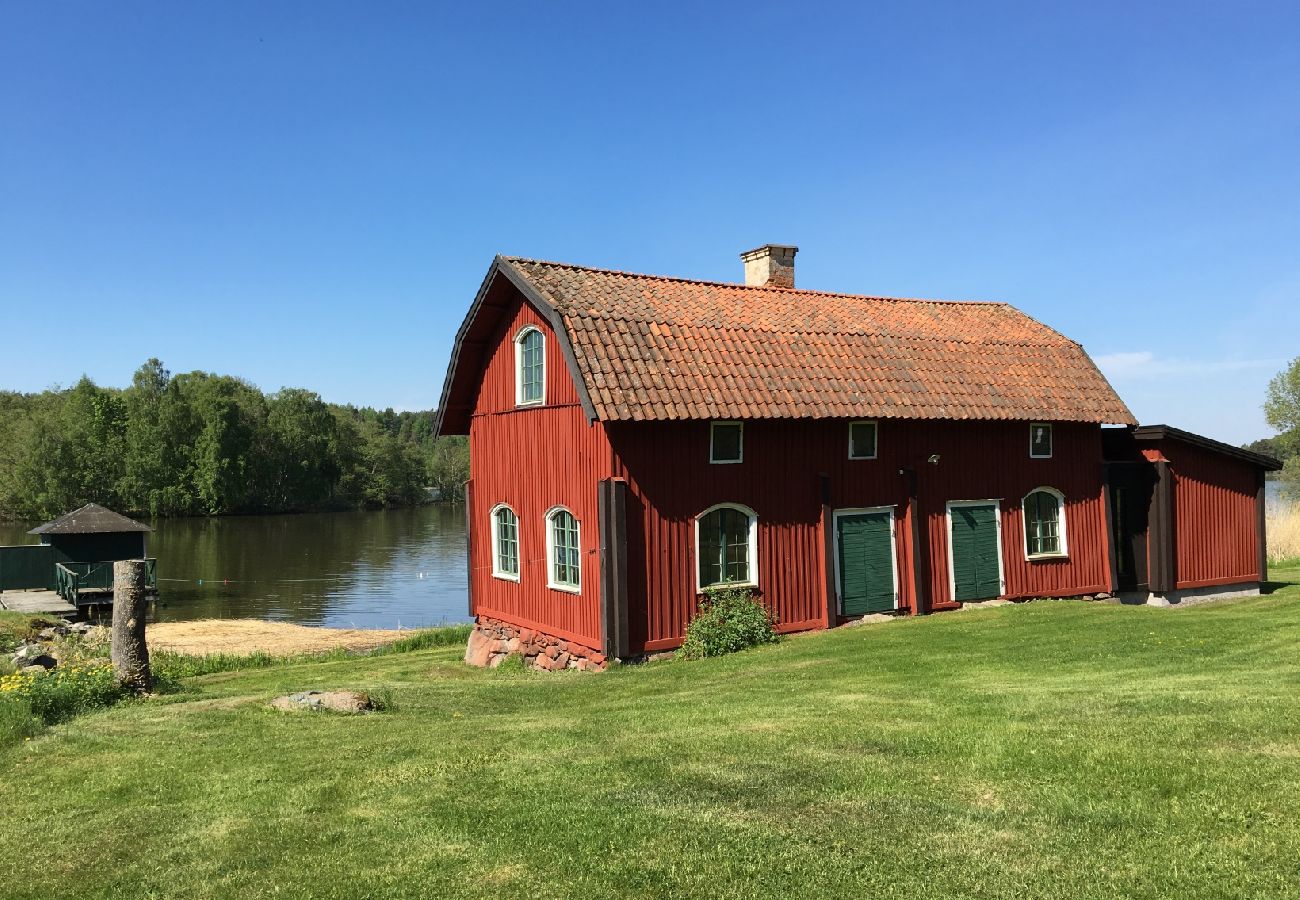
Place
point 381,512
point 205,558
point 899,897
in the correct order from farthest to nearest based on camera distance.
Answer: point 381,512
point 205,558
point 899,897

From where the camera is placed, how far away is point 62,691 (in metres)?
11.8

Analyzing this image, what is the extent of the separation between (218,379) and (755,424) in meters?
91.8

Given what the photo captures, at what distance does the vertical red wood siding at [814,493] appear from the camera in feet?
50.9

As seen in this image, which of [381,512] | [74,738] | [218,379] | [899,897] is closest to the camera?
[899,897]

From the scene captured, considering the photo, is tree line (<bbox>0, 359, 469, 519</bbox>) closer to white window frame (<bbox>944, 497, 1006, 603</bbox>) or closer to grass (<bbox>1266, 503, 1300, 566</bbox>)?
grass (<bbox>1266, 503, 1300, 566</bbox>)

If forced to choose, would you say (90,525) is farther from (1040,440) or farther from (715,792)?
(715,792)

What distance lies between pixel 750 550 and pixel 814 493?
5.77 feet

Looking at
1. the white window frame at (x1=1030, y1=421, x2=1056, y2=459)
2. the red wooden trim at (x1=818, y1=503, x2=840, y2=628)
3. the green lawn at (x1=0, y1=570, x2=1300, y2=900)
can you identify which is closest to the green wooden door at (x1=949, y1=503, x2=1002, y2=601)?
the white window frame at (x1=1030, y1=421, x2=1056, y2=459)

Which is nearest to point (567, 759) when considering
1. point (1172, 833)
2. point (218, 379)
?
point (1172, 833)

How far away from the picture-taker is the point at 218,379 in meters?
95.4

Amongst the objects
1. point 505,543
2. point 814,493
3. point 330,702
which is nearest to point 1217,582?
point 814,493

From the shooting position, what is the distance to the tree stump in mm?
12805

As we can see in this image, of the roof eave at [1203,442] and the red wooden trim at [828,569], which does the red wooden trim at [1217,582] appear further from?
the red wooden trim at [828,569]

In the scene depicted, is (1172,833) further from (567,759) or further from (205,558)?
(205,558)
